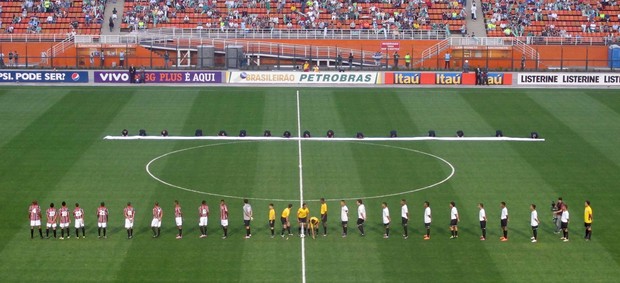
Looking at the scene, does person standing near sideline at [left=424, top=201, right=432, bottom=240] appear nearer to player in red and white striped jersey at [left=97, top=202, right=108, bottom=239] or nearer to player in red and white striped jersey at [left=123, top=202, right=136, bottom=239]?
player in red and white striped jersey at [left=123, top=202, right=136, bottom=239]

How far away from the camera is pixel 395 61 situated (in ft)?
267

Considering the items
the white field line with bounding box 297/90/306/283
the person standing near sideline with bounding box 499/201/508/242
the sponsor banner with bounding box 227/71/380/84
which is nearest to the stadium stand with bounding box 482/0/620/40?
the sponsor banner with bounding box 227/71/380/84

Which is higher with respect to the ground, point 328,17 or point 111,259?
point 328,17

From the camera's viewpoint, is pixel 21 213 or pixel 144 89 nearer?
pixel 21 213

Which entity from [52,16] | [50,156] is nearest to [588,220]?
[50,156]

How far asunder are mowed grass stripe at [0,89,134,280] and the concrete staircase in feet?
65.4

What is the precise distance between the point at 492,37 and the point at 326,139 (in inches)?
1341

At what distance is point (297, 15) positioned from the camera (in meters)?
94.0

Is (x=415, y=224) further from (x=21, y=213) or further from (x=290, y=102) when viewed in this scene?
(x=290, y=102)

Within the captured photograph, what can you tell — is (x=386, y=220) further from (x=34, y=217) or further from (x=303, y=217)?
(x=34, y=217)

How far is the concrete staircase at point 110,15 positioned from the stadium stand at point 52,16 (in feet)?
1.58

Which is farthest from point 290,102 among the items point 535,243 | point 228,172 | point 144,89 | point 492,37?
point 535,243

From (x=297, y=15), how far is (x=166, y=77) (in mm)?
19778

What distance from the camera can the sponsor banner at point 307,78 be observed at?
253 ft
